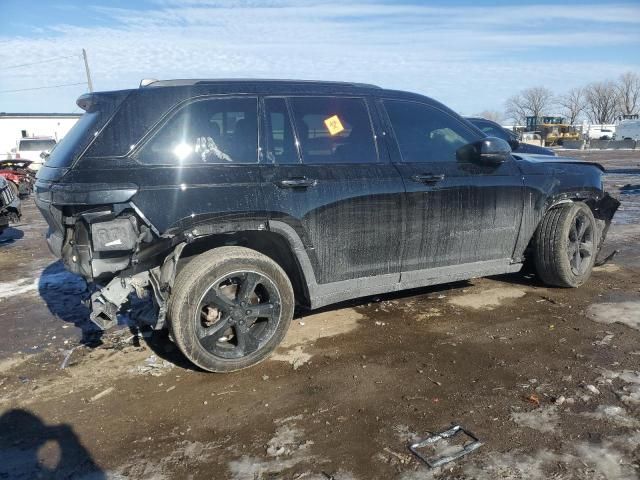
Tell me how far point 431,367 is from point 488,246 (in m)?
1.48

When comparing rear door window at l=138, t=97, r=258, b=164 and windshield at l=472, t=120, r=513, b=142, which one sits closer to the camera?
rear door window at l=138, t=97, r=258, b=164

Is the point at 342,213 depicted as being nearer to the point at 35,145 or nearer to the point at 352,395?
the point at 352,395

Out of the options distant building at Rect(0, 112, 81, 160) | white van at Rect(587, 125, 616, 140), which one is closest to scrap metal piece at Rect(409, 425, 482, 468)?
distant building at Rect(0, 112, 81, 160)

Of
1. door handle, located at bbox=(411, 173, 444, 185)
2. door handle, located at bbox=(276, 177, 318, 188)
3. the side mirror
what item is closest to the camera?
door handle, located at bbox=(276, 177, 318, 188)

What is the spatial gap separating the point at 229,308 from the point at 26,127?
46.1 m

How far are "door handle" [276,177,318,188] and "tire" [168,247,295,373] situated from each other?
517 mm

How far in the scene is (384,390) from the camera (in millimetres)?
3477

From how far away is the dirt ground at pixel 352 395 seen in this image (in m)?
2.74

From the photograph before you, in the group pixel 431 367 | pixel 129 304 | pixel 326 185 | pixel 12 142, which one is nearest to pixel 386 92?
pixel 326 185

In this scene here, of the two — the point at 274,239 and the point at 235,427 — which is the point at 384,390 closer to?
the point at 235,427

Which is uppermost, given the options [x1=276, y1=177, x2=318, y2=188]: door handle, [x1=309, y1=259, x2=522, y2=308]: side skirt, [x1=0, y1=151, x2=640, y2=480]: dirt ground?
[x1=276, y1=177, x2=318, y2=188]: door handle

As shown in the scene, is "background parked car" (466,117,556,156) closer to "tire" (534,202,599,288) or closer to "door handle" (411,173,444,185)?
"tire" (534,202,599,288)

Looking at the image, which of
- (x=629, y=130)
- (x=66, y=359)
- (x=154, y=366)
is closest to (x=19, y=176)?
(x=66, y=359)

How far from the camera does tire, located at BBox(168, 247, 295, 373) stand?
352 cm
